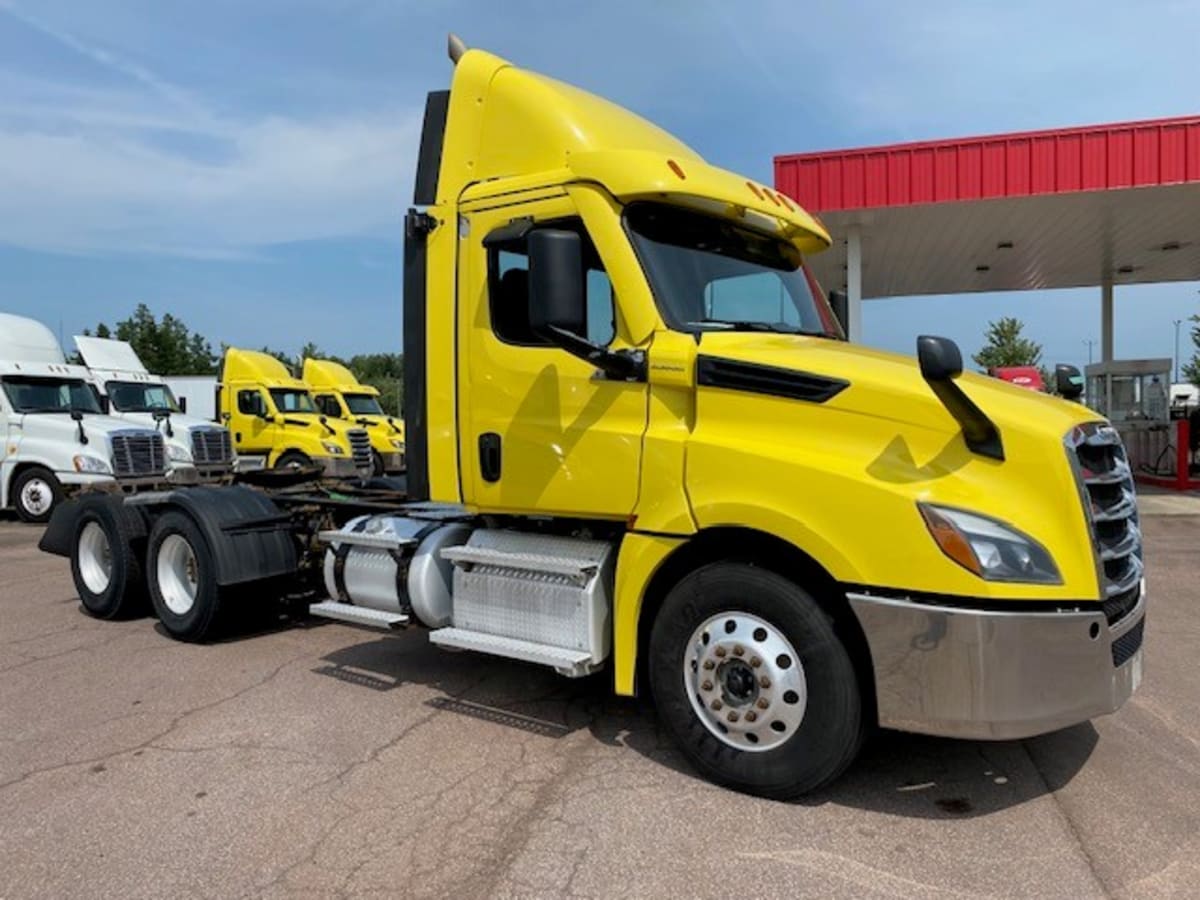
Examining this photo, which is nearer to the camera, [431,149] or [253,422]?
[431,149]

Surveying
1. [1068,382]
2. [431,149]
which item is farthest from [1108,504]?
[431,149]

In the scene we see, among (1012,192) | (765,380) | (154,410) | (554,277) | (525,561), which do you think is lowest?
(525,561)

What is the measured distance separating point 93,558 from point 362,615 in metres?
3.43

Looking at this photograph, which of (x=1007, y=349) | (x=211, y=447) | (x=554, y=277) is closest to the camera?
(x=554, y=277)

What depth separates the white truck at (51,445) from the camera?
46.9 feet

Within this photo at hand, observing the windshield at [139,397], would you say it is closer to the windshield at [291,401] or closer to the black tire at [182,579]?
the windshield at [291,401]

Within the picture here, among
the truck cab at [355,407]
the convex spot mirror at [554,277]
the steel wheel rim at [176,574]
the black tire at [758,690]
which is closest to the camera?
the black tire at [758,690]

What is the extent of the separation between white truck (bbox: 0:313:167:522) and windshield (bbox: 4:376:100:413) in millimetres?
14

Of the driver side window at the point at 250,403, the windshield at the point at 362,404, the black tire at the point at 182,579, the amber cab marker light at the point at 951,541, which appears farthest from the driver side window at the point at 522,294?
the windshield at the point at 362,404

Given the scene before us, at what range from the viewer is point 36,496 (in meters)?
14.7

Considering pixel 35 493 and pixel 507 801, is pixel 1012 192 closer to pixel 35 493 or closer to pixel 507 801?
pixel 507 801

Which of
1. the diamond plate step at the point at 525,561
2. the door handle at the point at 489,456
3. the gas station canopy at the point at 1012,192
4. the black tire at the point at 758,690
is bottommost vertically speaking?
the black tire at the point at 758,690

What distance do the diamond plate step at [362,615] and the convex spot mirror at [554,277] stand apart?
2143mm

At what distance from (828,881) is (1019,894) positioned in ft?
2.05
